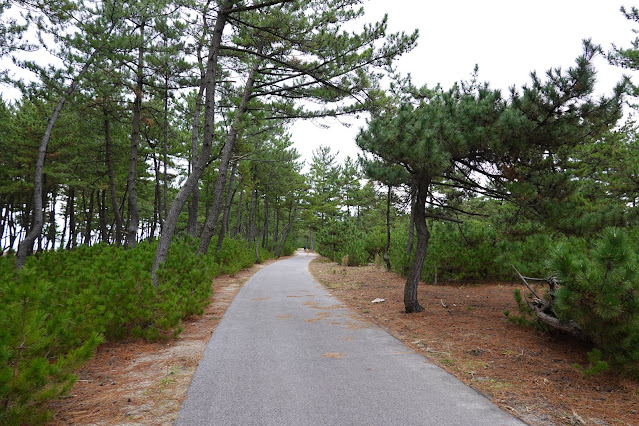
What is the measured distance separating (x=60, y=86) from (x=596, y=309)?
517 inches

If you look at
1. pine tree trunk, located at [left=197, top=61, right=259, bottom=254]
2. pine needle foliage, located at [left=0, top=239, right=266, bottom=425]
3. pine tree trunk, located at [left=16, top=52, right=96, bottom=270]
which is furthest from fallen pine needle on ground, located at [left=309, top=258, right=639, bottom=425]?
pine tree trunk, located at [left=16, top=52, right=96, bottom=270]

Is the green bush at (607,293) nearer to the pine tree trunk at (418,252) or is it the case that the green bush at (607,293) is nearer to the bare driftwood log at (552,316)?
the bare driftwood log at (552,316)

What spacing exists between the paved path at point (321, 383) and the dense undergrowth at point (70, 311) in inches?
38.4

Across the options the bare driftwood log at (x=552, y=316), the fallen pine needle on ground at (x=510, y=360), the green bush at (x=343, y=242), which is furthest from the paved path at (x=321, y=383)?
the green bush at (x=343, y=242)

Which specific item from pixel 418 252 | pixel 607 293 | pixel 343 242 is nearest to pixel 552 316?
pixel 607 293

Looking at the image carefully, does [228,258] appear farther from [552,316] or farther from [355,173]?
[552,316]

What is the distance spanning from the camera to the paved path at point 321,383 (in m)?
2.81

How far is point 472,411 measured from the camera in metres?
2.97

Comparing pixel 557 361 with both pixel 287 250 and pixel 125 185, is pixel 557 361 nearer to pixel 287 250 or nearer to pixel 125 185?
pixel 125 185

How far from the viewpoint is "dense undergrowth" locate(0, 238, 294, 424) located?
2311 millimetres

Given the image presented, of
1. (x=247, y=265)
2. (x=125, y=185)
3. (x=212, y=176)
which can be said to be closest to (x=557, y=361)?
(x=247, y=265)

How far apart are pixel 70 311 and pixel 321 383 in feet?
8.85

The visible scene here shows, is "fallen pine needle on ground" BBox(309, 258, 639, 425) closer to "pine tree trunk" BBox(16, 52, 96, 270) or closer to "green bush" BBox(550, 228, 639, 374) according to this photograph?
"green bush" BBox(550, 228, 639, 374)

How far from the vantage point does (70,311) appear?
3.36 m
